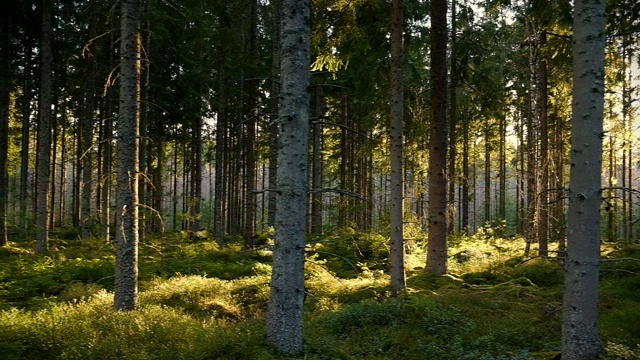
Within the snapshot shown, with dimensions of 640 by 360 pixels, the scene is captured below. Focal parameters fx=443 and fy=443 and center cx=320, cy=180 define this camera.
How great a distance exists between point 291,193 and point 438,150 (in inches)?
287

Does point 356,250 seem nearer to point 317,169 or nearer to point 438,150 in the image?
point 317,169

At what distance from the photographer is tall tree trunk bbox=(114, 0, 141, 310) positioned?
782 cm

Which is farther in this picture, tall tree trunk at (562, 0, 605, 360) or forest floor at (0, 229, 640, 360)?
forest floor at (0, 229, 640, 360)

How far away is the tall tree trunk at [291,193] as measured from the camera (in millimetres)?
5586

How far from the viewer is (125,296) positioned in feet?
25.9

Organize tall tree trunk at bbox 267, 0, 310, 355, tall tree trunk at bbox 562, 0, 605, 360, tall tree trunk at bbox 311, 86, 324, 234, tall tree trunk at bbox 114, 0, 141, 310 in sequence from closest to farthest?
tall tree trunk at bbox 562, 0, 605, 360
tall tree trunk at bbox 267, 0, 310, 355
tall tree trunk at bbox 114, 0, 141, 310
tall tree trunk at bbox 311, 86, 324, 234

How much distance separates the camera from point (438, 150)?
11891mm

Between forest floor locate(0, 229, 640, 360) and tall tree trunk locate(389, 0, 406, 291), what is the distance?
565 mm

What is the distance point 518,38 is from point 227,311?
2030 centimetres

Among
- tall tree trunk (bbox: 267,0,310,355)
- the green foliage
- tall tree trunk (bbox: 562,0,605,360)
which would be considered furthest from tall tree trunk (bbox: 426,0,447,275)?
tall tree trunk (bbox: 267,0,310,355)

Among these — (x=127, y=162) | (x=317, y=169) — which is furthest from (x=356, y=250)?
(x=127, y=162)

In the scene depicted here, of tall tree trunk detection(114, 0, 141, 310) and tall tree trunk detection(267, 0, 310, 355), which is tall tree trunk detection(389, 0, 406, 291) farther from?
tall tree trunk detection(114, 0, 141, 310)

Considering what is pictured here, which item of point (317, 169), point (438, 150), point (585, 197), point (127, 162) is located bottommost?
point (585, 197)

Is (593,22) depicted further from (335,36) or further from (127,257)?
(127,257)
